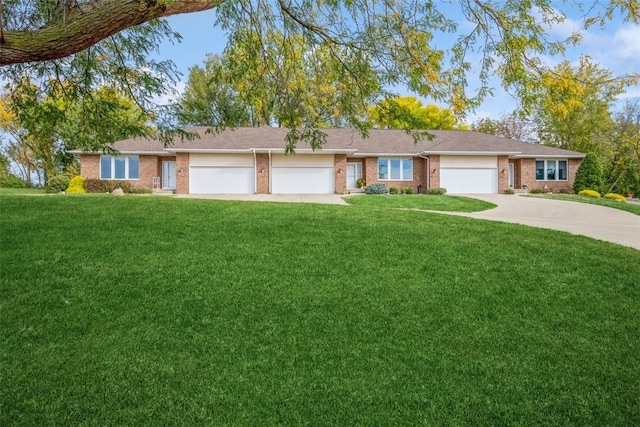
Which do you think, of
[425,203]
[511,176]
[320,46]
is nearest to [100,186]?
[425,203]

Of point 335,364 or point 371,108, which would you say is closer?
point 335,364

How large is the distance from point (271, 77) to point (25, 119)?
3823 mm

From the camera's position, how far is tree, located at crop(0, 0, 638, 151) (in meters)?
4.50

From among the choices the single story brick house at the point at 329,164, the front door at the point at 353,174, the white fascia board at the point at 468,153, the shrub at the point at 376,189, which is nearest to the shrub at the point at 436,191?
the single story brick house at the point at 329,164

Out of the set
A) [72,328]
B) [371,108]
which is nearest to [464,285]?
[371,108]

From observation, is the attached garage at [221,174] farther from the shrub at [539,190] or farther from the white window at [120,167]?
the shrub at [539,190]

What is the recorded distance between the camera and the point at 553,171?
25922 millimetres

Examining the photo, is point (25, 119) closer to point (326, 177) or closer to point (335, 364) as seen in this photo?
point (335, 364)

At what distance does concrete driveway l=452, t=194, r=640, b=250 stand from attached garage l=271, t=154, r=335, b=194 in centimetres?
933

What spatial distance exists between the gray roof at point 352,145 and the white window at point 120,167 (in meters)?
0.74

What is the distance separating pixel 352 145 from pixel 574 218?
13.7 m

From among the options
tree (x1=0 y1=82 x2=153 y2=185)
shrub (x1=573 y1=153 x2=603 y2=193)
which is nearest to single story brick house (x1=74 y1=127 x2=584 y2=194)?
shrub (x1=573 y1=153 x2=603 y2=193)

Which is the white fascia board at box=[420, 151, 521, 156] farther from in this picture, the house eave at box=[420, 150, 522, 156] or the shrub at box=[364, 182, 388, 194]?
the shrub at box=[364, 182, 388, 194]

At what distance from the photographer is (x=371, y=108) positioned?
6.41 m
